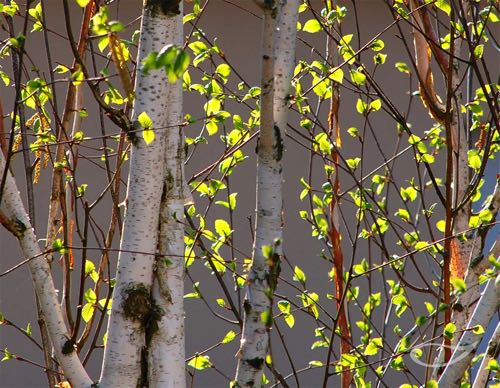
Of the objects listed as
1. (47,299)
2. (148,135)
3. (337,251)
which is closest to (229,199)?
(337,251)

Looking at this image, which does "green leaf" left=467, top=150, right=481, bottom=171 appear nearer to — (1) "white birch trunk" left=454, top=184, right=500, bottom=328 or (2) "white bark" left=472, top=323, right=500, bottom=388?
(1) "white birch trunk" left=454, top=184, right=500, bottom=328

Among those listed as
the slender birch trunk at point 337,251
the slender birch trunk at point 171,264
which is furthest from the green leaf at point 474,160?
the slender birch trunk at point 171,264

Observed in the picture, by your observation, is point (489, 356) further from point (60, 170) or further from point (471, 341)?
point (60, 170)

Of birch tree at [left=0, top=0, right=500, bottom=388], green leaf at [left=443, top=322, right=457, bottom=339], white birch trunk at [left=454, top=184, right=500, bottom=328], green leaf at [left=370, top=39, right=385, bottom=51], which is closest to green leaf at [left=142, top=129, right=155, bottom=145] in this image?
birch tree at [left=0, top=0, right=500, bottom=388]

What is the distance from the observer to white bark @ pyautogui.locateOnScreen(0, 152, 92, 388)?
2.25 metres

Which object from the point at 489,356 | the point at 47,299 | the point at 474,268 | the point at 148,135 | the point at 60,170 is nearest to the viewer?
the point at 148,135

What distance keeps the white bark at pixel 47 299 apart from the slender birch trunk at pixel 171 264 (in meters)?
0.27

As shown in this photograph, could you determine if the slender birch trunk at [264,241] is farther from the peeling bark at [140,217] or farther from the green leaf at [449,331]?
the green leaf at [449,331]

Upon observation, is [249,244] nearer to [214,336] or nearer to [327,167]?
[214,336]

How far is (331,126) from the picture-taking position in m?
3.09

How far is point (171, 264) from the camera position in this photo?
214 centimetres

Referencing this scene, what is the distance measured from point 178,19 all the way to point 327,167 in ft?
3.35

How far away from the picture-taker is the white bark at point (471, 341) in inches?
91.1

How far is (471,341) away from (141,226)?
1022mm
